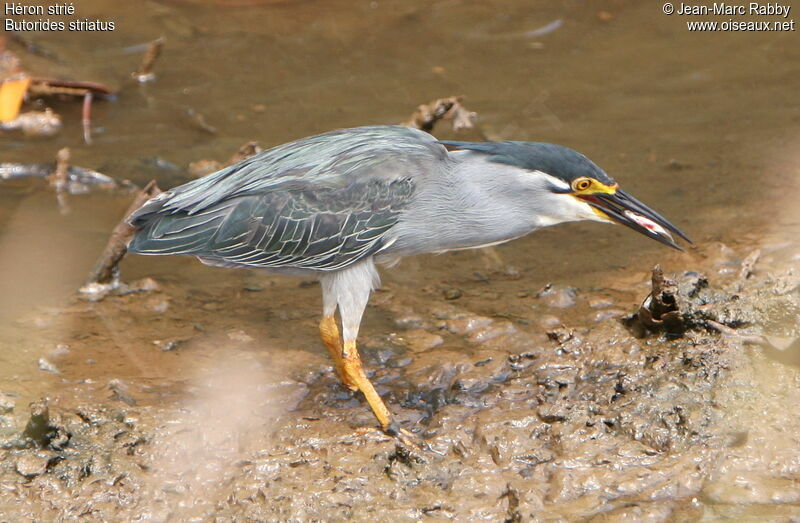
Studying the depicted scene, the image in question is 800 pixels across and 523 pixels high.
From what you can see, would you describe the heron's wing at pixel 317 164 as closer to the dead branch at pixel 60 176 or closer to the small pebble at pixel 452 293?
the small pebble at pixel 452 293

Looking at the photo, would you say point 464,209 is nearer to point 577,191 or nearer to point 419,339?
point 577,191

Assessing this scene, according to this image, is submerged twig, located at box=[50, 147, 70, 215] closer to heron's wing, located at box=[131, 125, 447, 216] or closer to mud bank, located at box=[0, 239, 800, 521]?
mud bank, located at box=[0, 239, 800, 521]

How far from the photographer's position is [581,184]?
4695 millimetres

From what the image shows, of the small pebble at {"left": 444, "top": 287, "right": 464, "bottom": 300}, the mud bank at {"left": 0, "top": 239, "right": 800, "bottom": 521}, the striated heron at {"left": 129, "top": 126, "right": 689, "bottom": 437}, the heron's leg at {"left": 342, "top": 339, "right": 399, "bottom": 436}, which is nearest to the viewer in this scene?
the mud bank at {"left": 0, "top": 239, "right": 800, "bottom": 521}

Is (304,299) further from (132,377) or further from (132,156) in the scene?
(132,156)

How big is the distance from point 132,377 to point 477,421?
1.90m

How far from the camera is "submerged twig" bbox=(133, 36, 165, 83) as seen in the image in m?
8.16

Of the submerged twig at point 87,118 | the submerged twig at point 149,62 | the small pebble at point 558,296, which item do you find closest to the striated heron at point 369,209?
the small pebble at point 558,296

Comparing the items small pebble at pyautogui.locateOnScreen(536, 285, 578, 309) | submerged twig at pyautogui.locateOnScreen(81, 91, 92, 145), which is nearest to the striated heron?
small pebble at pyautogui.locateOnScreen(536, 285, 578, 309)

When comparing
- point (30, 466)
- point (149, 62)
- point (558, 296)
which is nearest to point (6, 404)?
point (30, 466)

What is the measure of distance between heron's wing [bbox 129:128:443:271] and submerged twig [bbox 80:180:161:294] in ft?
1.83

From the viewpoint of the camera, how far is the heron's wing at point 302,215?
483cm

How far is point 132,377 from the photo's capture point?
5.02 metres

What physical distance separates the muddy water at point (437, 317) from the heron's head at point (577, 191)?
62 cm
